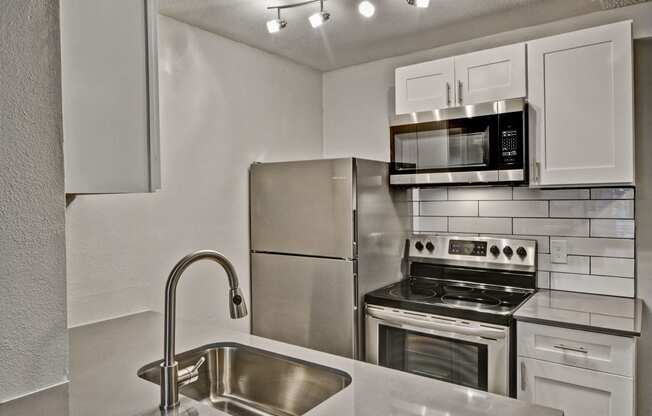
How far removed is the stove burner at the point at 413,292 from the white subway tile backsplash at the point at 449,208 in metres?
0.53

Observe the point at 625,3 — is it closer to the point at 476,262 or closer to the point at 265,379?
the point at 476,262

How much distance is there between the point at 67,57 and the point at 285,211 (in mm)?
1699

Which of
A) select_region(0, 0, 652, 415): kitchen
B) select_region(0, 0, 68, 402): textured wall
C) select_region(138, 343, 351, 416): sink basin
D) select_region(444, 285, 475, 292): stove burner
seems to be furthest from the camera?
select_region(444, 285, 475, 292): stove burner

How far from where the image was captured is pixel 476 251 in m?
2.71

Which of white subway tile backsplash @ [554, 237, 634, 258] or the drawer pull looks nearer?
the drawer pull

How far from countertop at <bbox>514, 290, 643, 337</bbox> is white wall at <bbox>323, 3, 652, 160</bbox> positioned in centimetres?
140

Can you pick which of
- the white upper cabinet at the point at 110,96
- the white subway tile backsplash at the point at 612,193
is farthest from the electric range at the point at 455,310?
the white upper cabinet at the point at 110,96

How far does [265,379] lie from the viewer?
1585mm

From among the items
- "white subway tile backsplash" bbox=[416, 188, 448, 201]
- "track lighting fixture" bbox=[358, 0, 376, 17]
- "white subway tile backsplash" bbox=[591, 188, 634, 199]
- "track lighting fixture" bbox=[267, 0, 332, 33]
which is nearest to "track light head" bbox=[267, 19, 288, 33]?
"track lighting fixture" bbox=[267, 0, 332, 33]

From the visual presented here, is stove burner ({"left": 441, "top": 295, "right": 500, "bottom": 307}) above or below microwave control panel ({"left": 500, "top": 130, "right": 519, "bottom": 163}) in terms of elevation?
below

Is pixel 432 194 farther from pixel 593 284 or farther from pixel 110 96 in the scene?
pixel 110 96

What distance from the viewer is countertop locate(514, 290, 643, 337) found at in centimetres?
185

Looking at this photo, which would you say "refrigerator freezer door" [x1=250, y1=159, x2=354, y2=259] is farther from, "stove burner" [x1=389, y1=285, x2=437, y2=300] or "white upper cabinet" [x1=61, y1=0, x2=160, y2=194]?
"white upper cabinet" [x1=61, y1=0, x2=160, y2=194]

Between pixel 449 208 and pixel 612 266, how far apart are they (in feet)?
3.06
